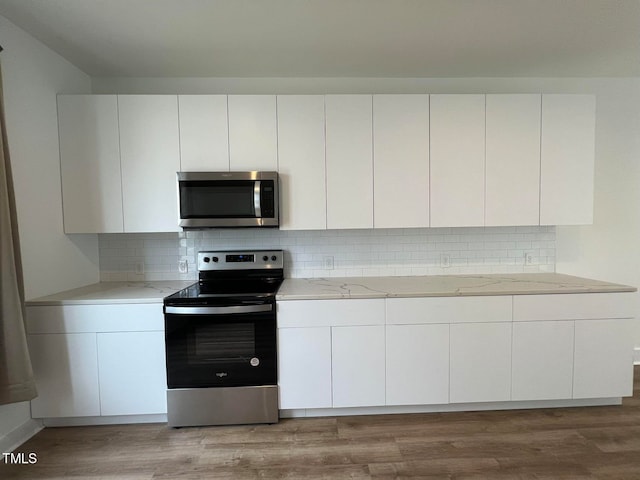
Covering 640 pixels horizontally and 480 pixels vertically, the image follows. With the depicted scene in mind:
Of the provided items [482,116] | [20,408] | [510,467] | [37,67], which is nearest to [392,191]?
[482,116]

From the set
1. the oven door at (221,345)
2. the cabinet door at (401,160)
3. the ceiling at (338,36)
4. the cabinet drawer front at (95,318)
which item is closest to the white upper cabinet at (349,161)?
the cabinet door at (401,160)

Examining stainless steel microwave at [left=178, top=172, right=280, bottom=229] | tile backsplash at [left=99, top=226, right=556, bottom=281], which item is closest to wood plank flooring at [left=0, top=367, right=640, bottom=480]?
tile backsplash at [left=99, top=226, right=556, bottom=281]

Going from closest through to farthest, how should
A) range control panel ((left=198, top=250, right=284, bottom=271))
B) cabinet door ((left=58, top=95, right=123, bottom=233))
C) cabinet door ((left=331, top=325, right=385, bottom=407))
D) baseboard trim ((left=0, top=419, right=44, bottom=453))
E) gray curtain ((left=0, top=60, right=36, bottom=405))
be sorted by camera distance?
gray curtain ((left=0, top=60, right=36, bottom=405)) < baseboard trim ((left=0, top=419, right=44, bottom=453)) < cabinet door ((left=331, top=325, right=385, bottom=407)) < cabinet door ((left=58, top=95, right=123, bottom=233)) < range control panel ((left=198, top=250, right=284, bottom=271))

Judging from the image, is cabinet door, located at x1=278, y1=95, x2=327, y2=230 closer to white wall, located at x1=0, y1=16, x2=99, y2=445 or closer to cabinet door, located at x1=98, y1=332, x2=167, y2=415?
cabinet door, located at x1=98, y1=332, x2=167, y2=415

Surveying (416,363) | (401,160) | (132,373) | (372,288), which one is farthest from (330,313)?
(132,373)

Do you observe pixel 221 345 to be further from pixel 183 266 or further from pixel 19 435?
pixel 19 435

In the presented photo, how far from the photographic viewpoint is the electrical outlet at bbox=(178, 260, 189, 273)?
8.99 ft

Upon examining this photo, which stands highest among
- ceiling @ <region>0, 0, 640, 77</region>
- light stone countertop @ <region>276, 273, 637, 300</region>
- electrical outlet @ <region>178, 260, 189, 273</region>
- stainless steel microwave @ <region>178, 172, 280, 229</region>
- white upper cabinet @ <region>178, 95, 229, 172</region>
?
ceiling @ <region>0, 0, 640, 77</region>

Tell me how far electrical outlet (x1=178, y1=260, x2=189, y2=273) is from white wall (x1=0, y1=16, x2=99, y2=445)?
0.72 meters

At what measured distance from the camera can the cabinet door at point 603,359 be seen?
2.26 metres

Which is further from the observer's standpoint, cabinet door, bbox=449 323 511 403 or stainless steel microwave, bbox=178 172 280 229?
stainless steel microwave, bbox=178 172 280 229

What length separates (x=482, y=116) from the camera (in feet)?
8.00

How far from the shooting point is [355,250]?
2.80m

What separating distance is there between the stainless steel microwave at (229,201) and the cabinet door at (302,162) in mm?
115
